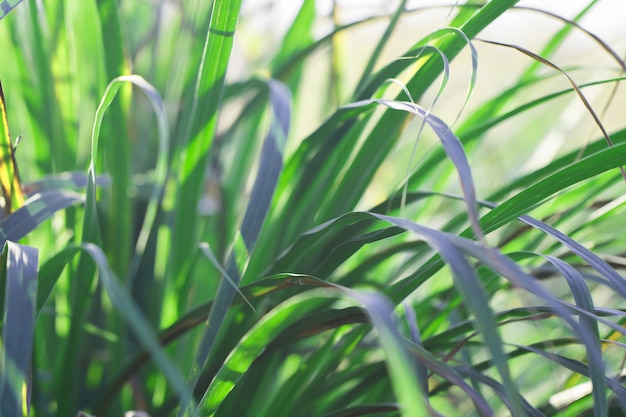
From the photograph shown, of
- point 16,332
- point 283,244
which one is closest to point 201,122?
point 283,244

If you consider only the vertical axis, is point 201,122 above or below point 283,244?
above

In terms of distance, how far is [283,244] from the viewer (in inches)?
25.3

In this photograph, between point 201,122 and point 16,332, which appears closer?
point 16,332

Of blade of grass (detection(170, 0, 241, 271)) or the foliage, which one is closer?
the foliage

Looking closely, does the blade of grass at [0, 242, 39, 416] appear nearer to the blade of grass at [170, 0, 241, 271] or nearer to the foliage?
the foliage

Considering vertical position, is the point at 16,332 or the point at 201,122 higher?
the point at 201,122

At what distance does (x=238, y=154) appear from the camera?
0.91m

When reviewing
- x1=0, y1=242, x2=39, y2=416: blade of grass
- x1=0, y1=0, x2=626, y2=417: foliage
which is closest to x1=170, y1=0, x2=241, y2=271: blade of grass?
x1=0, y1=0, x2=626, y2=417: foliage

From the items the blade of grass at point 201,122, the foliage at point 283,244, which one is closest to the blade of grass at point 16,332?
the foliage at point 283,244

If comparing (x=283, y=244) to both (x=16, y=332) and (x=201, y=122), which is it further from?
(x=16, y=332)

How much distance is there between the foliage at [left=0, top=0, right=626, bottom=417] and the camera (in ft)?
1.27

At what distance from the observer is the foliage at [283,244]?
1.27 feet

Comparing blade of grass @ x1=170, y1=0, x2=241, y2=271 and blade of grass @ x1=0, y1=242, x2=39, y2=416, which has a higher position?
blade of grass @ x1=170, y1=0, x2=241, y2=271

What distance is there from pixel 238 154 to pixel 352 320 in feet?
1.61
